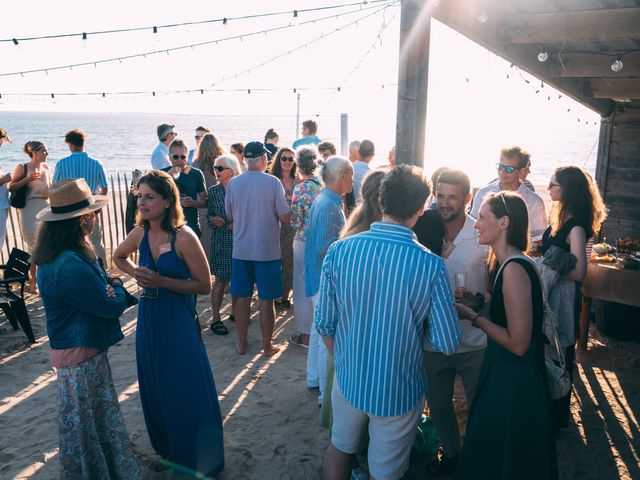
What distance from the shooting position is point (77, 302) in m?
2.66

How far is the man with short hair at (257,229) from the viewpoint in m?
4.75

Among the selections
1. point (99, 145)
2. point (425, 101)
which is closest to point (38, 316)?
point (425, 101)

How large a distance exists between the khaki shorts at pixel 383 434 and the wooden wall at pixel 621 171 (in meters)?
7.70

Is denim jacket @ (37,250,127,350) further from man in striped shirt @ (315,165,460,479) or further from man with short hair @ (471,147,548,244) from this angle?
man with short hair @ (471,147,548,244)

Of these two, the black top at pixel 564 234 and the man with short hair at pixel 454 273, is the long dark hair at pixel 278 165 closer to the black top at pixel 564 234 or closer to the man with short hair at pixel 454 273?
the man with short hair at pixel 454 273

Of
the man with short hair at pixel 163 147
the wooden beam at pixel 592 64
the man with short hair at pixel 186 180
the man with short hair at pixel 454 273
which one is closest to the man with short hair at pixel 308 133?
the man with short hair at pixel 163 147

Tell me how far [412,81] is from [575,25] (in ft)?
5.78

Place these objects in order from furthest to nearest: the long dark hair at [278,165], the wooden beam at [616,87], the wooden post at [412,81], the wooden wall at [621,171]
→ the wooden wall at [621,171]
the wooden beam at [616,87]
the long dark hair at [278,165]
the wooden post at [412,81]

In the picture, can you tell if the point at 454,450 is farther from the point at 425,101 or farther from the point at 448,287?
the point at 425,101

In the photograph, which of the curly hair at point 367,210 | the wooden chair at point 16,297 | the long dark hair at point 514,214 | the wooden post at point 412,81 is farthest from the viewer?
the wooden chair at point 16,297

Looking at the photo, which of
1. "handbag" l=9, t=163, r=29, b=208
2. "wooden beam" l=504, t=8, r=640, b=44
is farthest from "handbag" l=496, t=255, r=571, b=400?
"handbag" l=9, t=163, r=29, b=208

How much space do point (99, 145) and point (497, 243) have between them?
63.1m

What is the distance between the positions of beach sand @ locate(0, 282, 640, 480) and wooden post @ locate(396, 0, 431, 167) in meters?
2.07

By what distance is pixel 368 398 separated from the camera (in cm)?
229
